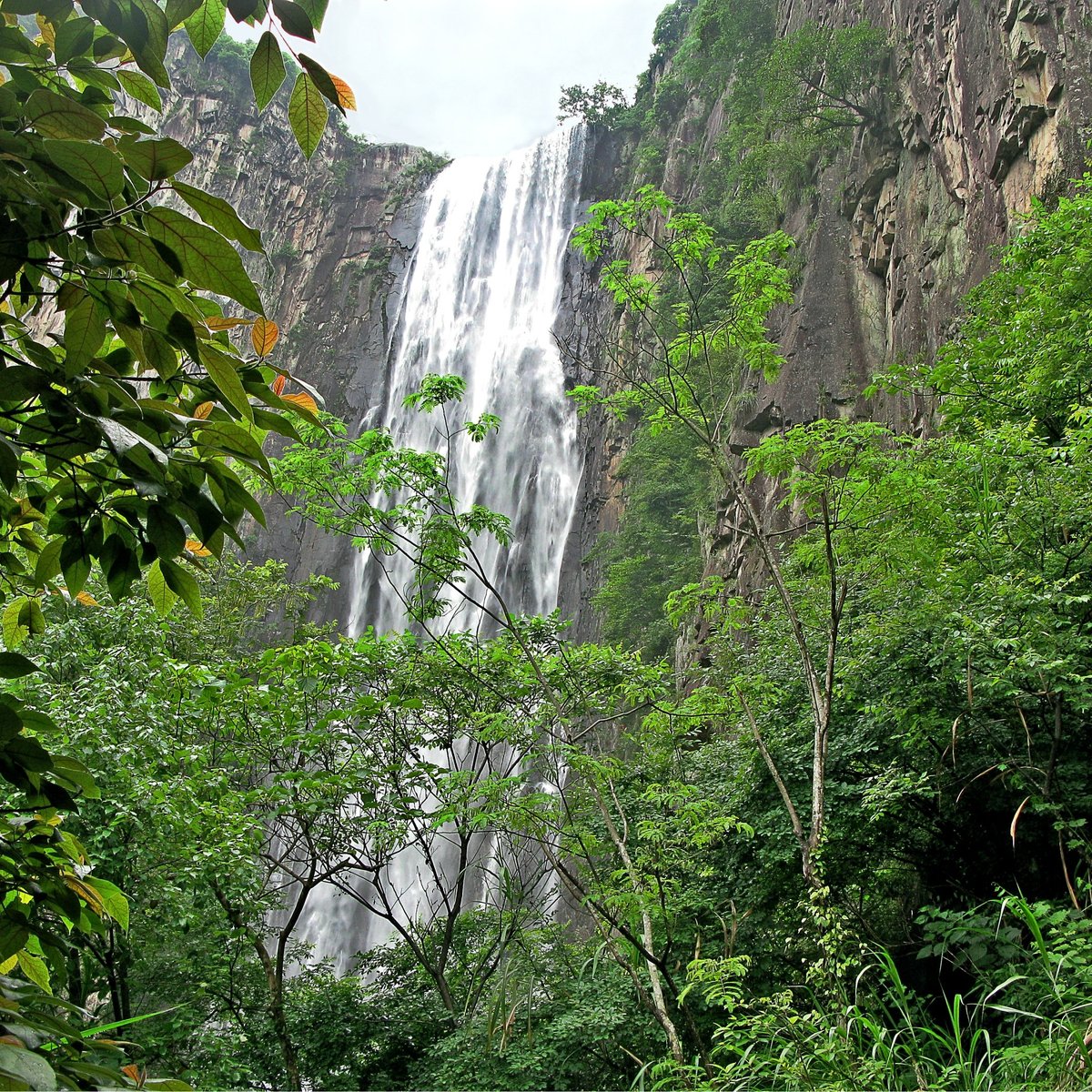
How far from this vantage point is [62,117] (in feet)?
3.34

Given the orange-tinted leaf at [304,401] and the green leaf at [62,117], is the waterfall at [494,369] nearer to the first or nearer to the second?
the orange-tinted leaf at [304,401]

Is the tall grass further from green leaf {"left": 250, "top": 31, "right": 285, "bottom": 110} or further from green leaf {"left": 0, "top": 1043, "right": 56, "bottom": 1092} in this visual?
green leaf {"left": 250, "top": 31, "right": 285, "bottom": 110}

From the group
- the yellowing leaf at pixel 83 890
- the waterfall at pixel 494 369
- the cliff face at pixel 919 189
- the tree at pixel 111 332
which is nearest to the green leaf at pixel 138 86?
the tree at pixel 111 332

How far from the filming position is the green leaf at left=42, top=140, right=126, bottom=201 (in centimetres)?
97

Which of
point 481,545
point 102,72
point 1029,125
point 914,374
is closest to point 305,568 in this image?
point 481,545

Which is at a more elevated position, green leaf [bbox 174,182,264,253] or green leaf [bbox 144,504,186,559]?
green leaf [bbox 174,182,264,253]

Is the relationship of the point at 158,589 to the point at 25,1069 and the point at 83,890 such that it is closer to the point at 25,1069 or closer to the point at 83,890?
the point at 83,890

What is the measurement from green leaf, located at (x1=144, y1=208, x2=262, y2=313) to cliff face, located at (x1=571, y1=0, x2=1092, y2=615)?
10.7 metres

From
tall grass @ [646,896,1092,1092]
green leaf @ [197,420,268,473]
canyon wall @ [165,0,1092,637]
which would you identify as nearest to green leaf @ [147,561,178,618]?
green leaf @ [197,420,268,473]

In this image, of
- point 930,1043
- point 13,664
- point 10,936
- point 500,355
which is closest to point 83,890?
point 10,936

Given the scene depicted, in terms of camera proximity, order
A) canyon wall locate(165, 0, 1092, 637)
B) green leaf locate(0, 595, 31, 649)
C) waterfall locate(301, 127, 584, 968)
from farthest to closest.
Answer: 1. waterfall locate(301, 127, 584, 968)
2. canyon wall locate(165, 0, 1092, 637)
3. green leaf locate(0, 595, 31, 649)

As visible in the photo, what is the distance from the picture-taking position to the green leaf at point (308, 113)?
3.64 feet

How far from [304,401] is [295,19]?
50cm

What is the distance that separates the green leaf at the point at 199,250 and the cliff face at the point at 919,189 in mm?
10693
